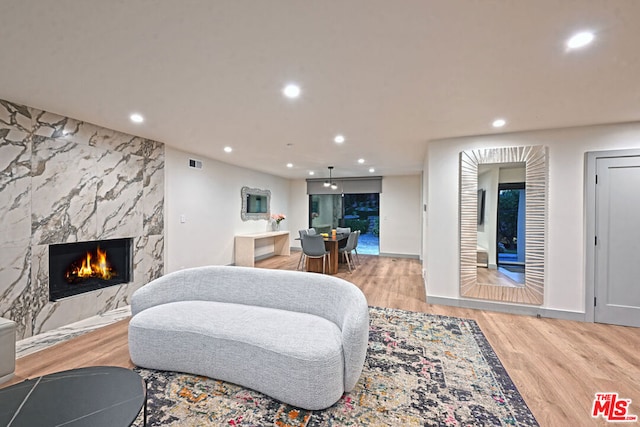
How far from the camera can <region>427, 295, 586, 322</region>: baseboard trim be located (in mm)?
3471

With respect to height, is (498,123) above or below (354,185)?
above

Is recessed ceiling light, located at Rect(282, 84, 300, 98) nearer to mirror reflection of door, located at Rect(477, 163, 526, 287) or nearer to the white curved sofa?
the white curved sofa

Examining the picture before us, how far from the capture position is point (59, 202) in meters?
3.12

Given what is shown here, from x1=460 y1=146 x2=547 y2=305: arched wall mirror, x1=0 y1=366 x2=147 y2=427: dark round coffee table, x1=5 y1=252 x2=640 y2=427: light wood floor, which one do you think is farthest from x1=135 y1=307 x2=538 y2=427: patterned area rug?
x1=460 y1=146 x2=547 y2=305: arched wall mirror

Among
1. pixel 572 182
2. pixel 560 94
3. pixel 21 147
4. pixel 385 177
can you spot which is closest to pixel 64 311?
pixel 21 147

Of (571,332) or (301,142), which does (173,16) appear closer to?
(301,142)

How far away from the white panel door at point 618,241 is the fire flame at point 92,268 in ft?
21.1

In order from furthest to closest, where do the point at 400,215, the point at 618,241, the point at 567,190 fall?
1. the point at 400,215
2. the point at 567,190
3. the point at 618,241

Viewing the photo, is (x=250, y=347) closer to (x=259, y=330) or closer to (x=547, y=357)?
(x=259, y=330)

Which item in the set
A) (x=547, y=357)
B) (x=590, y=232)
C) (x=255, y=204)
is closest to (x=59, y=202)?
(x=255, y=204)

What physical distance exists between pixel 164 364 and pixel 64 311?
6.39 ft

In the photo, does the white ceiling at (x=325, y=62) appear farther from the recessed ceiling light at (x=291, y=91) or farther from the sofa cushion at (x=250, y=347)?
the sofa cushion at (x=250, y=347)

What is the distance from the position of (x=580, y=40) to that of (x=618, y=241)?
9.58 feet

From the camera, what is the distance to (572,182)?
345 cm
